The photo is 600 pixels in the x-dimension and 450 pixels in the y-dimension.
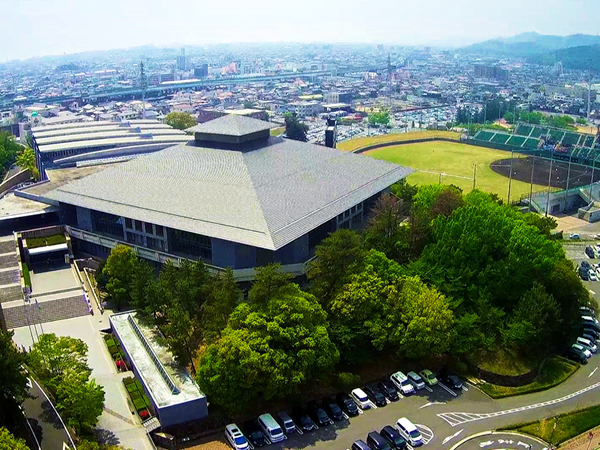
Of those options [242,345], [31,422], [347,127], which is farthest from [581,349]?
[347,127]

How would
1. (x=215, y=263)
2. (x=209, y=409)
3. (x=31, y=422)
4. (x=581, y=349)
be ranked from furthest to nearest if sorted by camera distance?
(x=215, y=263)
(x=581, y=349)
(x=209, y=409)
(x=31, y=422)

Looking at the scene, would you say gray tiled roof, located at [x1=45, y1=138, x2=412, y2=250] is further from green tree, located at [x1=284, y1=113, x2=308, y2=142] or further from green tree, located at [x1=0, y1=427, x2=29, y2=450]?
green tree, located at [x1=284, y1=113, x2=308, y2=142]

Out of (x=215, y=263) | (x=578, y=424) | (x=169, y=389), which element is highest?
(x=215, y=263)

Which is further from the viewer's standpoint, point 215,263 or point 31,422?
point 215,263

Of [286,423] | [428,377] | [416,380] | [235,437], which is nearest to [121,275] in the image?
[235,437]

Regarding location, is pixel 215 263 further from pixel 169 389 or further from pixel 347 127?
pixel 347 127

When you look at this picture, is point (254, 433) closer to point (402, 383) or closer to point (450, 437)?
point (402, 383)
